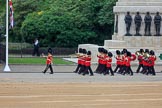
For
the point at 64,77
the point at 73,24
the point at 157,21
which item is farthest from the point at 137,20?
the point at 73,24

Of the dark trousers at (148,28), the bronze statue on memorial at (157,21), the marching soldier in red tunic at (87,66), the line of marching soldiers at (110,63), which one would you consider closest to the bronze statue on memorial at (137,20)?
the dark trousers at (148,28)

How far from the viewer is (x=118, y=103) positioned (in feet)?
67.8

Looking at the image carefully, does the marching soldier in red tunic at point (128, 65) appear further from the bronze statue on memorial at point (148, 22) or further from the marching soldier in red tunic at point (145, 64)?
the bronze statue on memorial at point (148, 22)

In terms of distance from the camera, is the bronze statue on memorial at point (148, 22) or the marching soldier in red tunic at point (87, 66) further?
the bronze statue on memorial at point (148, 22)

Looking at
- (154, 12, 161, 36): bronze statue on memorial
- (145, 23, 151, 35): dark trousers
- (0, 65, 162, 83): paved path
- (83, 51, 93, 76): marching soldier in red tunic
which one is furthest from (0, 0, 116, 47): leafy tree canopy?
(83, 51, 93, 76): marching soldier in red tunic

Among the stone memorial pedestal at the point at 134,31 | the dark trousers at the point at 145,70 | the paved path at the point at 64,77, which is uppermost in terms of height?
the stone memorial pedestal at the point at 134,31

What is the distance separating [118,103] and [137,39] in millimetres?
25787

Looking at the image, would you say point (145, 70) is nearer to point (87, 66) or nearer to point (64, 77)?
point (87, 66)

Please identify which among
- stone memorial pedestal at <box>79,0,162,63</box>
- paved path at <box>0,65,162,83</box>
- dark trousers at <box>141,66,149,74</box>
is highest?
stone memorial pedestal at <box>79,0,162,63</box>

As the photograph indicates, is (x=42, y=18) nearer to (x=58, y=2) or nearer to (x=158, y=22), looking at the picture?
(x=58, y=2)

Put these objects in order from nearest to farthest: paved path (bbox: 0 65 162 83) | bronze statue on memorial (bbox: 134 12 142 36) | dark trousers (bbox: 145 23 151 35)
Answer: paved path (bbox: 0 65 162 83) < bronze statue on memorial (bbox: 134 12 142 36) < dark trousers (bbox: 145 23 151 35)

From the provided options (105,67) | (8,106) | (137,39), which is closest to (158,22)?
(137,39)

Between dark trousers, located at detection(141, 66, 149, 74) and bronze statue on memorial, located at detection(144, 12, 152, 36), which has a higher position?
bronze statue on memorial, located at detection(144, 12, 152, 36)

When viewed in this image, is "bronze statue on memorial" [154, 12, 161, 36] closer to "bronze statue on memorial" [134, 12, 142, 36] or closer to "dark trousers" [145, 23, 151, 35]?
"dark trousers" [145, 23, 151, 35]
